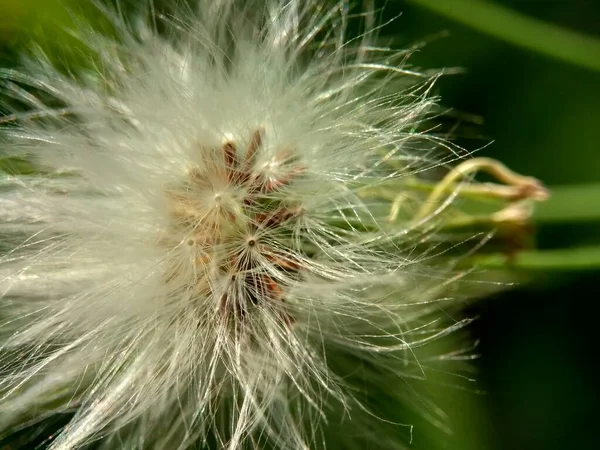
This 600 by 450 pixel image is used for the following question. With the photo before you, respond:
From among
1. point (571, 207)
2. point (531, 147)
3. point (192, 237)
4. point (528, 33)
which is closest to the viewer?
point (192, 237)

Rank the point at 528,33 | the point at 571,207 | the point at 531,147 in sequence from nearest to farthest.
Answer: the point at 571,207, the point at 528,33, the point at 531,147

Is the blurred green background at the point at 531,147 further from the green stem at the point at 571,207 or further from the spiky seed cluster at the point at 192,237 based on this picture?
the spiky seed cluster at the point at 192,237

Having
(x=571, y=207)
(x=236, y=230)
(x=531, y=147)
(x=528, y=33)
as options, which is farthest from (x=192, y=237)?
(x=531, y=147)

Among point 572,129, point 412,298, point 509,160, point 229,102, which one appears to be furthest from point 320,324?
point 572,129

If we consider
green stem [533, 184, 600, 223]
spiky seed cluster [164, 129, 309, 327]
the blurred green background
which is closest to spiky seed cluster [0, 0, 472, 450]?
spiky seed cluster [164, 129, 309, 327]

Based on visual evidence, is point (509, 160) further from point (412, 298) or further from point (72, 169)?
point (72, 169)

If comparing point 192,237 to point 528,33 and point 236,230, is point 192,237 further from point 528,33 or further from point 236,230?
point 528,33

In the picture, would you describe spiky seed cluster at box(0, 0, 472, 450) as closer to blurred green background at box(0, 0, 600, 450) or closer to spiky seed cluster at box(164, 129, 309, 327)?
spiky seed cluster at box(164, 129, 309, 327)

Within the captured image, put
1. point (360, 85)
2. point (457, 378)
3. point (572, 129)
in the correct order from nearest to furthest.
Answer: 1. point (360, 85)
2. point (457, 378)
3. point (572, 129)
